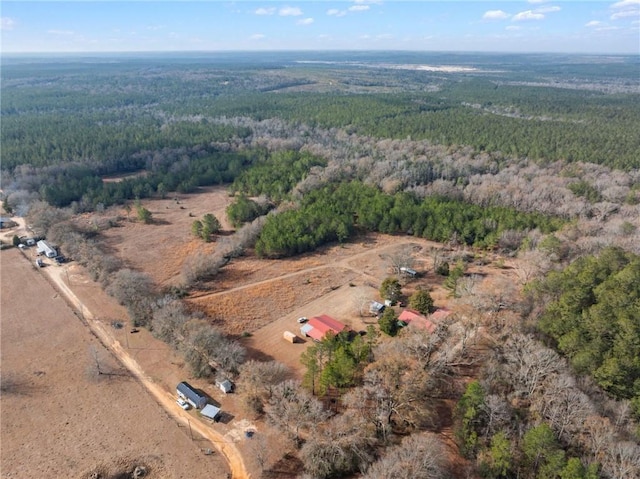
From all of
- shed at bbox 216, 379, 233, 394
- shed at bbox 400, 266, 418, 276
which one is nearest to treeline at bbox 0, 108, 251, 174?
shed at bbox 400, 266, 418, 276

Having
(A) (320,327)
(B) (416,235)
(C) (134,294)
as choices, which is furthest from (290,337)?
(B) (416,235)

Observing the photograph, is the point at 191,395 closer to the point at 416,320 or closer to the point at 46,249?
the point at 416,320

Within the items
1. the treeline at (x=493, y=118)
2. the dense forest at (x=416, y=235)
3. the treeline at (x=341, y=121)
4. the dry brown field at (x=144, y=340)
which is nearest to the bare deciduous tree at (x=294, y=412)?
the dense forest at (x=416, y=235)

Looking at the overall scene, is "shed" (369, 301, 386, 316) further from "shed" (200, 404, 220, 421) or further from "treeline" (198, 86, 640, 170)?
"treeline" (198, 86, 640, 170)

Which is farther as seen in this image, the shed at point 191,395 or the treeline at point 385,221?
the treeline at point 385,221

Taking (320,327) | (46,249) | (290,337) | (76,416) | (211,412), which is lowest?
(76,416)

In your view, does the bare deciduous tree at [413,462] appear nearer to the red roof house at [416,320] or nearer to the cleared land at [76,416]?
the cleared land at [76,416]
